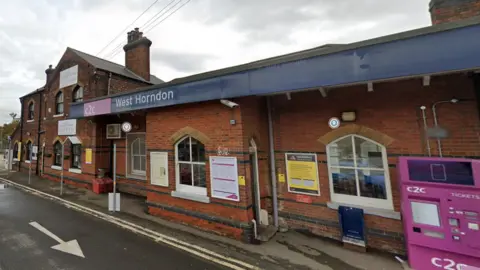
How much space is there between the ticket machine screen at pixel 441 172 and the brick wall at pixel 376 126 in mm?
671

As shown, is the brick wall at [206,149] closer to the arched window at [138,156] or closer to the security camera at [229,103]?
the security camera at [229,103]

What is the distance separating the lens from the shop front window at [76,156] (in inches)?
484

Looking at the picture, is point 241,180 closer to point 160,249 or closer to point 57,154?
point 160,249

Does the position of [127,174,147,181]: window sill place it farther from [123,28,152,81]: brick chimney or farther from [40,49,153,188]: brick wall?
[123,28,152,81]: brick chimney

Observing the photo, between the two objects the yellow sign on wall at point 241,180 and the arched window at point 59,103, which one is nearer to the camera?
the yellow sign on wall at point 241,180

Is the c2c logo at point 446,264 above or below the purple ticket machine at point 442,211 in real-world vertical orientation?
below

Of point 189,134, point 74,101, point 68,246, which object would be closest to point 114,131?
point 74,101

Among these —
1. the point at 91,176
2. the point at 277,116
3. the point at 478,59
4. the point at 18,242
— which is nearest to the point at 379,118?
the point at 478,59

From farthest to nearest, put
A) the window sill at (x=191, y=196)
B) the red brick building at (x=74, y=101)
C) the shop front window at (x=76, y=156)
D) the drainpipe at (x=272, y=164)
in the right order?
the shop front window at (x=76, y=156), the red brick building at (x=74, y=101), the drainpipe at (x=272, y=164), the window sill at (x=191, y=196)

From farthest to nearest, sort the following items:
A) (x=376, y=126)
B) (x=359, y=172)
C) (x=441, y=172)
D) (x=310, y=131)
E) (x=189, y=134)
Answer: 1. (x=189, y=134)
2. (x=310, y=131)
3. (x=359, y=172)
4. (x=376, y=126)
5. (x=441, y=172)

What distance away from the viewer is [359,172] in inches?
209

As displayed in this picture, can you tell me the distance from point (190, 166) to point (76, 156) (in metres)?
10.0

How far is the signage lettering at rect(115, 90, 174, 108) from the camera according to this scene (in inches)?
249

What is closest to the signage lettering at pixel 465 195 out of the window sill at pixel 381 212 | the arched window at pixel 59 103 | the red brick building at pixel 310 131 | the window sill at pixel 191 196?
the red brick building at pixel 310 131
